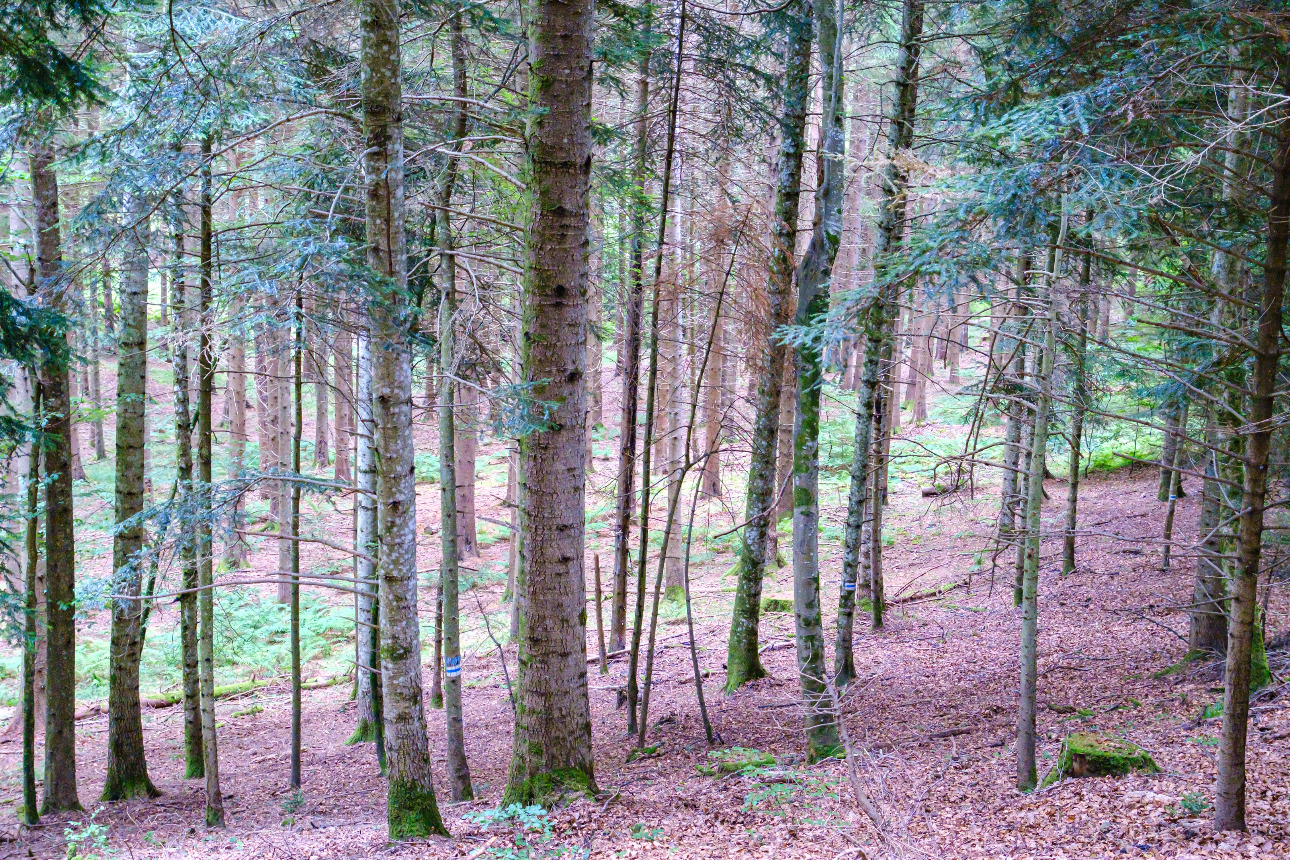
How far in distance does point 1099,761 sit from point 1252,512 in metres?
2.54

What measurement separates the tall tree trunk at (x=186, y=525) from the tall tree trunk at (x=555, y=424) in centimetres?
236

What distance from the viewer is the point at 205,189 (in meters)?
7.02

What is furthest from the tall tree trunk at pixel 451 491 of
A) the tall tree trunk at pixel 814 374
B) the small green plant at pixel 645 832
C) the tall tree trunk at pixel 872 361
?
the tall tree trunk at pixel 872 361

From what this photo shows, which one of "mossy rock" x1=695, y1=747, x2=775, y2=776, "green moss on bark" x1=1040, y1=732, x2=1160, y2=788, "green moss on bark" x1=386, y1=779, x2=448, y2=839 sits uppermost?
"green moss on bark" x1=1040, y1=732, x2=1160, y2=788

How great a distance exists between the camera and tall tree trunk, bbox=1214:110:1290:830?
4.86 metres

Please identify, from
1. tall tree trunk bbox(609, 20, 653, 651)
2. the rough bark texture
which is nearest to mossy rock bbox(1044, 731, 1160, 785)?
the rough bark texture

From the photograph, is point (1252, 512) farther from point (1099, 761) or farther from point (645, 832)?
point (645, 832)

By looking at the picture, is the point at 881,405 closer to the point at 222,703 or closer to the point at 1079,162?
the point at 1079,162

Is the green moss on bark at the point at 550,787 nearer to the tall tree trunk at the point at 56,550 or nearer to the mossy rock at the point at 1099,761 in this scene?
the mossy rock at the point at 1099,761

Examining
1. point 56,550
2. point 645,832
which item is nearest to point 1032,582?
point 645,832

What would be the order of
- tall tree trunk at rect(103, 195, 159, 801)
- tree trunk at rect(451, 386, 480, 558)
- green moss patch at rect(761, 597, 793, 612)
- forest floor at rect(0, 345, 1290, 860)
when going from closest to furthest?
forest floor at rect(0, 345, 1290, 860) → tall tree trunk at rect(103, 195, 159, 801) → green moss patch at rect(761, 597, 793, 612) → tree trunk at rect(451, 386, 480, 558)

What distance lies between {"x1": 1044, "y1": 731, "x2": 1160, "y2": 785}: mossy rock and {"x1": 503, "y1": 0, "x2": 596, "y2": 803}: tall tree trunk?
12.4ft

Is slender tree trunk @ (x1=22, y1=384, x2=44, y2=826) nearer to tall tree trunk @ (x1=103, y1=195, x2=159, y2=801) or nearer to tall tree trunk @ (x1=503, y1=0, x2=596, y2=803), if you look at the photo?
tall tree trunk @ (x1=103, y1=195, x2=159, y2=801)

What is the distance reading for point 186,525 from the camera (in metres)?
6.13
